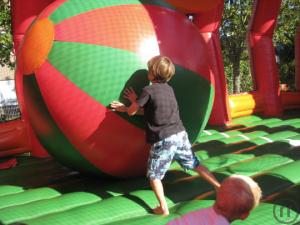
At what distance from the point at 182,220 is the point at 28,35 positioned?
2279 mm

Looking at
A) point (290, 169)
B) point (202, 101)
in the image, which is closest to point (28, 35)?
point (202, 101)

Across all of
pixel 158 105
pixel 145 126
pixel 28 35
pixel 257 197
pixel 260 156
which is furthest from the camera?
pixel 260 156

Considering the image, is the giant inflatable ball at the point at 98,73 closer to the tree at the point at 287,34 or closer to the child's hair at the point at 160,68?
the child's hair at the point at 160,68

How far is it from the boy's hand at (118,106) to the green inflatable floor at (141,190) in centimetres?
61

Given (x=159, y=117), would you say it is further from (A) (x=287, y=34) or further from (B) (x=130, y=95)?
(A) (x=287, y=34)

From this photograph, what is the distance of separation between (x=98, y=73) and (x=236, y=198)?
5.78 ft

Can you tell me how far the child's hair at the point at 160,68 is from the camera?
9.41 ft

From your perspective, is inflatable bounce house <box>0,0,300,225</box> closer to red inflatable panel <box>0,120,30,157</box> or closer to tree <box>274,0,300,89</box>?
red inflatable panel <box>0,120,30,157</box>

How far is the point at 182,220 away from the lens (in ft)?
5.11

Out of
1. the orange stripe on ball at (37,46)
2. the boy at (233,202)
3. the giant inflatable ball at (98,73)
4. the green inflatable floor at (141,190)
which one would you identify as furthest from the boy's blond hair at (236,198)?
the orange stripe on ball at (37,46)

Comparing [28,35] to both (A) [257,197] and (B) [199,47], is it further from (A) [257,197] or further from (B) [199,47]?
(A) [257,197]

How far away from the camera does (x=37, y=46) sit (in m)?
3.18

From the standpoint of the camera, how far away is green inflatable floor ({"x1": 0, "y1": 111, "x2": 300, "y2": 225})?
2.70 meters

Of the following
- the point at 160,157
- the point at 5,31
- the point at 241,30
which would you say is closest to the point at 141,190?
the point at 160,157
